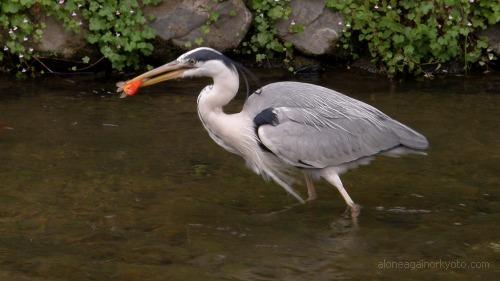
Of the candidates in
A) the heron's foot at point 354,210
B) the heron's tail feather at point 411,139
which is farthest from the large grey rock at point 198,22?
the heron's foot at point 354,210

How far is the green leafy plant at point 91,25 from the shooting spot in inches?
340

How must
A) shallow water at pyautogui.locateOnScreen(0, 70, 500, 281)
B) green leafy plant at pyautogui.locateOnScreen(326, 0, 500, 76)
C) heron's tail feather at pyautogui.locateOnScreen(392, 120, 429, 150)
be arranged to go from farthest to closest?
1. green leafy plant at pyautogui.locateOnScreen(326, 0, 500, 76)
2. heron's tail feather at pyautogui.locateOnScreen(392, 120, 429, 150)
3. shallow water at pyautogui.locateOnScreen(0, 70, 500, 281)

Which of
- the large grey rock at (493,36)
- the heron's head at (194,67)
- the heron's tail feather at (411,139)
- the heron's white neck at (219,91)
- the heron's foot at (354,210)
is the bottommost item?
the heron's foot at (354,210)

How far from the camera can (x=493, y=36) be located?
913 centimetres

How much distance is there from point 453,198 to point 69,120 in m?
3.27

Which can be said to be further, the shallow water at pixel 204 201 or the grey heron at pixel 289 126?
the grey heron at pixel 289 126

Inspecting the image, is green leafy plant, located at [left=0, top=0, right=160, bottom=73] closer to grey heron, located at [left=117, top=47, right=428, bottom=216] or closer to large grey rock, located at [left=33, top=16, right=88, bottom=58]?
large grey rock, located at [left=33, top=16, right=88, bottom=58]

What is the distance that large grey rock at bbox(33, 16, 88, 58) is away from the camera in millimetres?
8859

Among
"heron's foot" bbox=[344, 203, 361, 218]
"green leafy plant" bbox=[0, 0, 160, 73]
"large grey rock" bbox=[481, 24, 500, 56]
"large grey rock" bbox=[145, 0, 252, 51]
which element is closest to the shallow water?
"heron's foot" bbox=[344, 203, 361, 218]

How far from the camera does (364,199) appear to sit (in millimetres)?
6379

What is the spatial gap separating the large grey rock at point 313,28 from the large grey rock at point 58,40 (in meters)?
1.90

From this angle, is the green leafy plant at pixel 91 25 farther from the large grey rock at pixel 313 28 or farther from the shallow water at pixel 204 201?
the large grey rock at pixel 313 28

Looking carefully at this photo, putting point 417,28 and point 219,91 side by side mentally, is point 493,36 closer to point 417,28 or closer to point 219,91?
point 417,28

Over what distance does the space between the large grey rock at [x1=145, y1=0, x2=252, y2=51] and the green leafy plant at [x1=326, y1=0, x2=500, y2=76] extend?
88 cm
